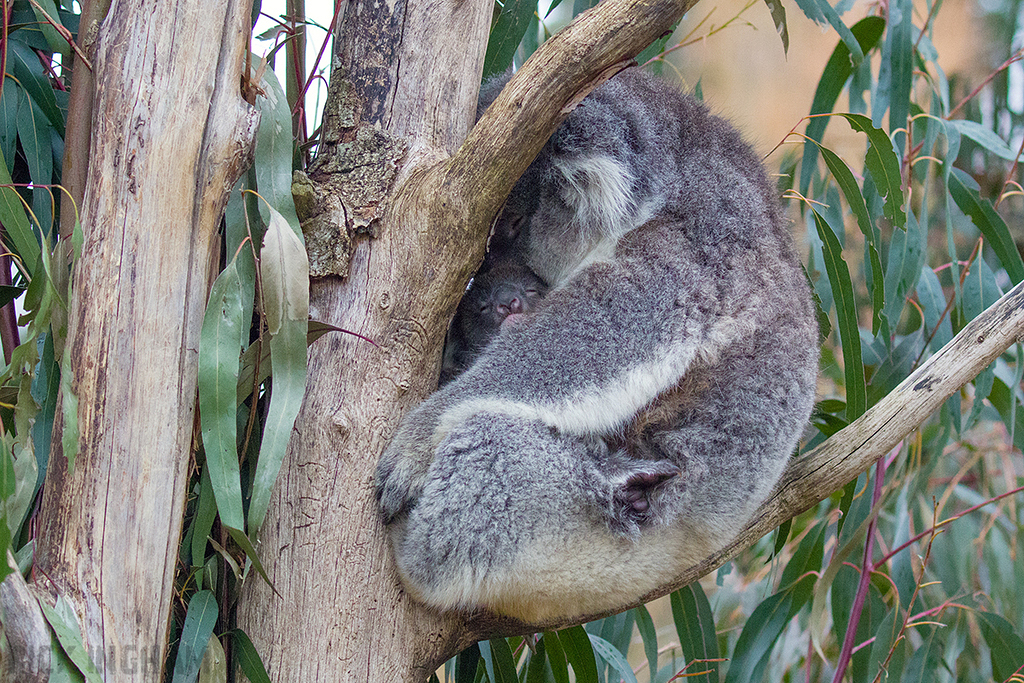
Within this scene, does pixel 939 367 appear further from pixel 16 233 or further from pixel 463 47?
pixel 16 233

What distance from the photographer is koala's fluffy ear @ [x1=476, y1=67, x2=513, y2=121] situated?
2.09m

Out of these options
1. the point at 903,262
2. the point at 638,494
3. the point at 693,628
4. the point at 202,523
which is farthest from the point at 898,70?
the point at 202,523

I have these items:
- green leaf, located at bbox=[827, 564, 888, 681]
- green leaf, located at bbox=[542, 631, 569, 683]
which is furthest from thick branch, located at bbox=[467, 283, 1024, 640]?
green leaf, located at bbox=[827, 564, 888, 681]

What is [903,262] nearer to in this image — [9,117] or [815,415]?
[815,415]

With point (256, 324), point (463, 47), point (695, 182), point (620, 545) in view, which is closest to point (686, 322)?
point (695, 182)

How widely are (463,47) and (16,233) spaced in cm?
98

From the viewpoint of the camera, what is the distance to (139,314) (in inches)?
54.0

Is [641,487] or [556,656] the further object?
[556,656]

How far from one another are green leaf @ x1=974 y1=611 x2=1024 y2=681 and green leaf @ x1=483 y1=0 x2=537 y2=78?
2143 mm

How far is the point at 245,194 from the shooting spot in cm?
157

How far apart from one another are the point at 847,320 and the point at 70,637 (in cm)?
192

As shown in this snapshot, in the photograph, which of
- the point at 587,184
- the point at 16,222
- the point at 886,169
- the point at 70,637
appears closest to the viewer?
the point at 70,637

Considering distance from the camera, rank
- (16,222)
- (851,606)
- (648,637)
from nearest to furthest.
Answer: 1. (16,222)
2. (648,637)
3. (851,606)

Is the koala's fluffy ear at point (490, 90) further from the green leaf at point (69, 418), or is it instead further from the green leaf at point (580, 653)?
the green leaf at point (580, 653)
